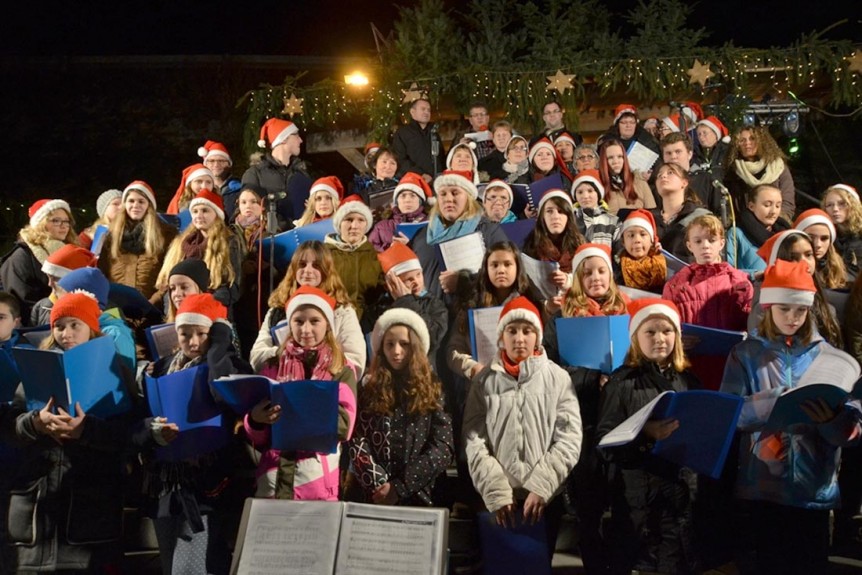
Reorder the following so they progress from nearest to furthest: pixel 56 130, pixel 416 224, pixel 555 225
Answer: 1. pixel 555 225
2. pixel 416 224
3. pixel 56 130

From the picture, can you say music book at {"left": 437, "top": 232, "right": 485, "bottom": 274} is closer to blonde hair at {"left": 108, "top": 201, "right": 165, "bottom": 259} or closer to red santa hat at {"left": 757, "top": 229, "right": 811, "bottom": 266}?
red santa hat at {"left": 757, "top": 229, "right": 811, "bottom": 266}

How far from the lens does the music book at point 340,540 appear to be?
2.74 metres

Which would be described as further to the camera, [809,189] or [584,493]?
[809,189]

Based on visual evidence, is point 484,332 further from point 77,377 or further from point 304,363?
point 77,377

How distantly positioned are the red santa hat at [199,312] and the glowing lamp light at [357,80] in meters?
5.70

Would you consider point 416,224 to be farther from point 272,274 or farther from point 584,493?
point 584,493

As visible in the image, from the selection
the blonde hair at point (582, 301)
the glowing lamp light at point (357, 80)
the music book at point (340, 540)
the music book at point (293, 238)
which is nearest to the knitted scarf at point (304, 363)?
the music book at point (340, 540)

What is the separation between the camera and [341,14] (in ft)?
50.5

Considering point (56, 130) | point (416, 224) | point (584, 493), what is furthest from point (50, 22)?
point (584, 493)

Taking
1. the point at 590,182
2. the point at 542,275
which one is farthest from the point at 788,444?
the point at 590,182

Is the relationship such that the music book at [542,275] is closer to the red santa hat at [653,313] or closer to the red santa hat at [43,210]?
the red santa hat at [653,313]

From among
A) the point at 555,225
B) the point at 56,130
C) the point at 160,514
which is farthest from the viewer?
the point at 56,130

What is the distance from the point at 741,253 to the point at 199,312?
362 cm

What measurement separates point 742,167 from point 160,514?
5.20 m
